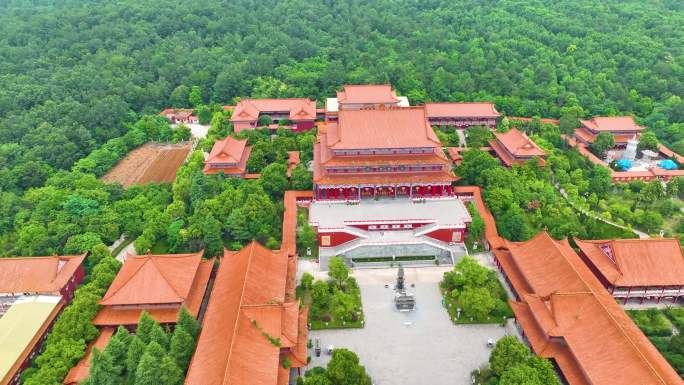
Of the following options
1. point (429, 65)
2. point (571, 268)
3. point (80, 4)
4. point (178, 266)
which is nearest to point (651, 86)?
point (429, 65)

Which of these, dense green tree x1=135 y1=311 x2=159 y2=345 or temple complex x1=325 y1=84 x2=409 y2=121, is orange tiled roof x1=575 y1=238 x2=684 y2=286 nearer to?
temple complex x1=325 y1=84 x2=409 y2=121

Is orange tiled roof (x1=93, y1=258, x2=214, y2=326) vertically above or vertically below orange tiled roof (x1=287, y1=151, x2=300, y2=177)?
below

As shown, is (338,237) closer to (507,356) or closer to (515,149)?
(507,356)

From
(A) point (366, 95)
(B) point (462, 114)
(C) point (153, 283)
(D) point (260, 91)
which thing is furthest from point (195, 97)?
(C) point (153, 283)

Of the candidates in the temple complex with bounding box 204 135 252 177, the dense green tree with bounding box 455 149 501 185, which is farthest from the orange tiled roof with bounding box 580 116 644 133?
the temple complex with bounding box 204 135 252 177

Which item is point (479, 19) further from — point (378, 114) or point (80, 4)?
point (80, 4)

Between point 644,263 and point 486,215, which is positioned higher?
point 644,263
